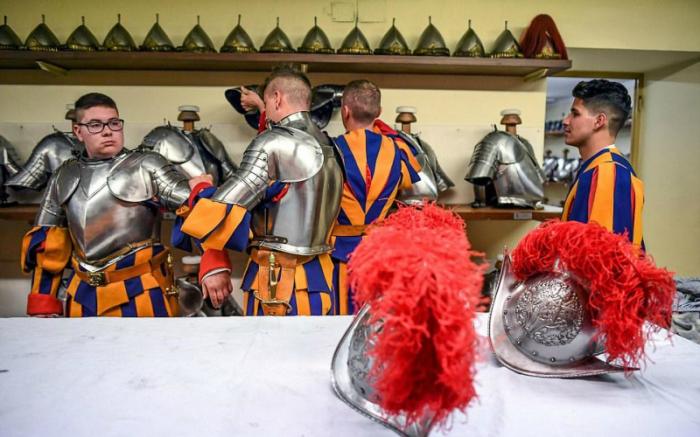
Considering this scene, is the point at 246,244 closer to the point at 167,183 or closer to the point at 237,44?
the point at 167,183

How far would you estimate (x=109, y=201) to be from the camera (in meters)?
1.83

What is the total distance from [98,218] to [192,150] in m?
1.21

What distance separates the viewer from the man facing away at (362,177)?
2.07 metres

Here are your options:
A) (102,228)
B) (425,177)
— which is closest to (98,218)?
(102,228)

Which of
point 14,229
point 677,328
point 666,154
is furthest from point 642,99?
point 14,229

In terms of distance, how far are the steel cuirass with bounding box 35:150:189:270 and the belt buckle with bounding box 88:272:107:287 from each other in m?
0.05

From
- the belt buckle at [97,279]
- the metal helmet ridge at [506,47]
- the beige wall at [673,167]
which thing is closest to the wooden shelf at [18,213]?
the belt buckle at [97,279]

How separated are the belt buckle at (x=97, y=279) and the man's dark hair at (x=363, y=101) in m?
1.30

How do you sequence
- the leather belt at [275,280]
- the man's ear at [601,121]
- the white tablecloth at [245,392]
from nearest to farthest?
the white tablecloth at [245,392], the leather belt at [275,280], the man's ear at [601,121]

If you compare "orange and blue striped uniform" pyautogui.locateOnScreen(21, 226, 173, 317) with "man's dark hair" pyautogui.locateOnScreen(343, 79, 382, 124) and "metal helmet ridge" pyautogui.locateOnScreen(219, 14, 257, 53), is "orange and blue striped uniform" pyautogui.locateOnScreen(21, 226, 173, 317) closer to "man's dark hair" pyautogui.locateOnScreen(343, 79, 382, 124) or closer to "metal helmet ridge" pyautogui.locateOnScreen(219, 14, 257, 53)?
"man's dark hair" pyautogui.locateOnScreen(343, 79, 382, 124)

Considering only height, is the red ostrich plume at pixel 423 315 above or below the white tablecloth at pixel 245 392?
above

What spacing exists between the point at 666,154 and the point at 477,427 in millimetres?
4249

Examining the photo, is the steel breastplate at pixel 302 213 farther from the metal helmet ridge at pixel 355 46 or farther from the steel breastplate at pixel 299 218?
the metal helmet ridge at pixel 355 46

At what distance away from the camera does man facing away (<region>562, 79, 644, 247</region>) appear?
1.60 m
